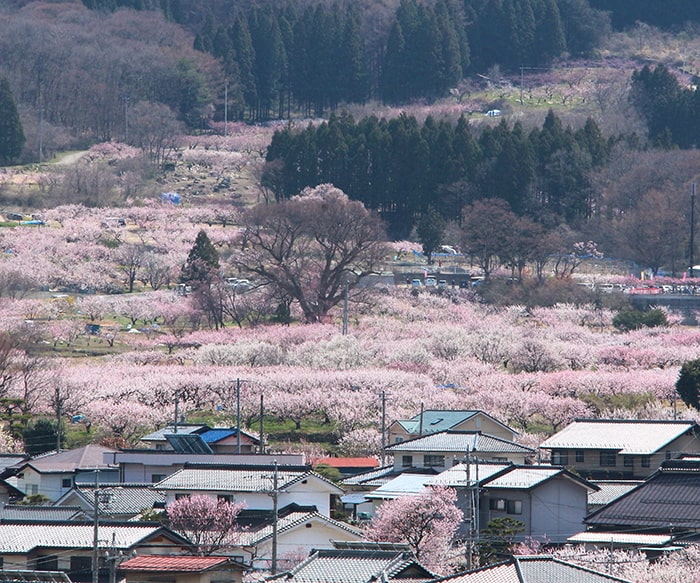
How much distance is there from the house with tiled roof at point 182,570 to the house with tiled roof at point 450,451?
11.5 metres

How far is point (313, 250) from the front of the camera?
58969mm

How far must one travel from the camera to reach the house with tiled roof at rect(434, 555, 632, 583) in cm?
2073

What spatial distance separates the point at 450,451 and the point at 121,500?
7341mm

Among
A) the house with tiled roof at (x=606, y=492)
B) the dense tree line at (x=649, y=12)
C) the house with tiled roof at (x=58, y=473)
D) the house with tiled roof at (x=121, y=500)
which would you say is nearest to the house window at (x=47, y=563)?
the house with tiled roof at (x=121, y=500)

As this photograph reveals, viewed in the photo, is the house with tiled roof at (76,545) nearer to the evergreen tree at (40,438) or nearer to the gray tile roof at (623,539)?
the gray tile roof at (623,539)

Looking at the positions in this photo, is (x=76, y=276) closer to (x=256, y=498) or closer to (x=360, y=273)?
(x=360, y=273)

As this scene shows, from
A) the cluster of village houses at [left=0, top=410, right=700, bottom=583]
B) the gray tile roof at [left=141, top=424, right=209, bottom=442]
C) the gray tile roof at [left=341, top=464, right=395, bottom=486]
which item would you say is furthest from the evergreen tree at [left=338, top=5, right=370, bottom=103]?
the gray tile roof at [left=341, top=464, right=395, bottom=486]

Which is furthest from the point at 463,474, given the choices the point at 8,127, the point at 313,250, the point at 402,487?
the point at 8,127

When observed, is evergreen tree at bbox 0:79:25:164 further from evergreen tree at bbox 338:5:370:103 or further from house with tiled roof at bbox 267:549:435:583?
house with tiled roof at bbox 267:549:435:583

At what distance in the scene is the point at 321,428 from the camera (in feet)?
139

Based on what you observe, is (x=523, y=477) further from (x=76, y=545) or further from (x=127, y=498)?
(x=76, y=545)

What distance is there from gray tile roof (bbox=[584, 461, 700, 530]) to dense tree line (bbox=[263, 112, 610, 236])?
117ft

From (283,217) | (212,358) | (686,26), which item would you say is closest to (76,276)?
(283,217)

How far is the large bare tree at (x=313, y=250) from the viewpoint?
55.0 meters
